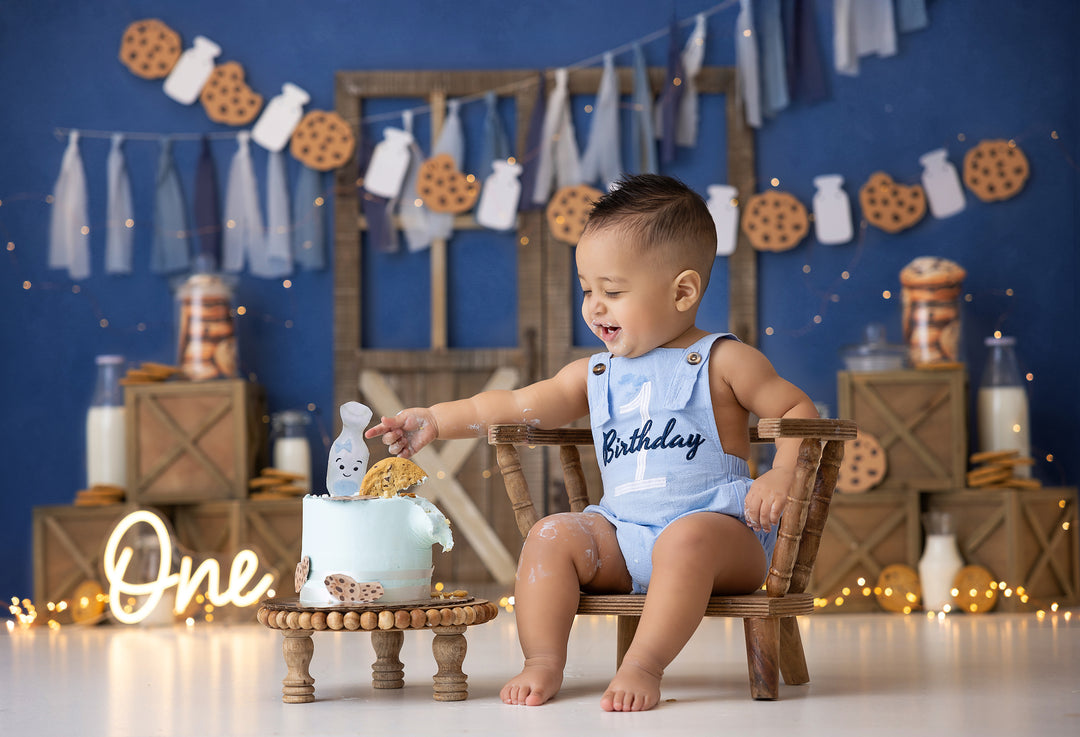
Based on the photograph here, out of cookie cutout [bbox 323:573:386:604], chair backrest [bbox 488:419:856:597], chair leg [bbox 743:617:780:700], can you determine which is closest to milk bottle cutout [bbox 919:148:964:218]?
chair backrest [bbox 488:419:856:597]

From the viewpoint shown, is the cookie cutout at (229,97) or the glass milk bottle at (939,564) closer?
the glass milk bottle at (939,564)

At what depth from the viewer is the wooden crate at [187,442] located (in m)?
3.79

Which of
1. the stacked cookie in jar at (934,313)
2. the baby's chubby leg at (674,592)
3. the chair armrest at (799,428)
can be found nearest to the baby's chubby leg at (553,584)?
the baby's chubby leg at (674,592)

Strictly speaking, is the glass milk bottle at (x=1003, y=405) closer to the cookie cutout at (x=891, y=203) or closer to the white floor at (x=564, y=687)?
the cookie cutout at (x=891, y=203)

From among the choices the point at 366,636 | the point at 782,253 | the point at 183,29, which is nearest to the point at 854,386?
the point at 782,253

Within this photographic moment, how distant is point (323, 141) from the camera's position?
4.28 meters

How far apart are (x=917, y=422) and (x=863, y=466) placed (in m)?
0.22

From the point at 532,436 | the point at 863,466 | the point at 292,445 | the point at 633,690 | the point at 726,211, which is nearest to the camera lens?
the point at 633,690

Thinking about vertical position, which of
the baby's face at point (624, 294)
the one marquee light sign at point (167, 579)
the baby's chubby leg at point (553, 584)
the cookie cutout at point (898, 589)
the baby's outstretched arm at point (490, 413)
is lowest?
the cookie cutout at point (898, 589)

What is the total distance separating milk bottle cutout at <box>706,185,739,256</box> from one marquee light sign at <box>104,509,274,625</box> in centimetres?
190

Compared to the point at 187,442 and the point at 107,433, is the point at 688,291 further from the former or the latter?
the point at 107,433

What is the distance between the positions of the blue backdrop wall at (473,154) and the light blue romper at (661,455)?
227 centimetres

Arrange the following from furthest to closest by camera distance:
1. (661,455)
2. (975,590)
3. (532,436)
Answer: (975,590)
(532,436)
(661,455)

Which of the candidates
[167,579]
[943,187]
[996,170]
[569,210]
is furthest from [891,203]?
[167,579]
